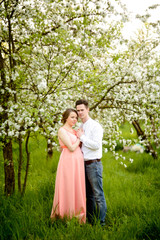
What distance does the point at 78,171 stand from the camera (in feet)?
12.3

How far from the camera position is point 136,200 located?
15.8 feet

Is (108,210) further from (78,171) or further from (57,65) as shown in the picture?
(57,65)

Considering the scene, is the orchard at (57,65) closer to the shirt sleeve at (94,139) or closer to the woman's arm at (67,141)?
the woman's arm at (67,141)

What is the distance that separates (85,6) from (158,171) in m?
5.30

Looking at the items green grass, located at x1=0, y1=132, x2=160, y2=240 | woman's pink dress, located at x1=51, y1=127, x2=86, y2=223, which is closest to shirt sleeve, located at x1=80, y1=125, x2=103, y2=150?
woman's pink dress, located at x1=51, y1=127, x2=86, y2=223

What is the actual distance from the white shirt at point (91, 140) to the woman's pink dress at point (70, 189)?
18cm

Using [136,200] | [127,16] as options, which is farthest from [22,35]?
[136,200]

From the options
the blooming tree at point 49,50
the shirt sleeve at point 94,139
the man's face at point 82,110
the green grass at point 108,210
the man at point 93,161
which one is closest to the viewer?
the green grass at point 108,210

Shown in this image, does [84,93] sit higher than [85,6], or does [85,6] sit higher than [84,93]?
[85,6]

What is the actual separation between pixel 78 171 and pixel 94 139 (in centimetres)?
59

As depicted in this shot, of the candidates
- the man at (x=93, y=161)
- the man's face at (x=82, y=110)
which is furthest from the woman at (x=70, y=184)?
the man's face at (x=82, y=110)

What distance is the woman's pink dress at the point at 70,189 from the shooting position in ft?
12.2

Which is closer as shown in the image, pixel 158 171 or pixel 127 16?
pixel 127 16

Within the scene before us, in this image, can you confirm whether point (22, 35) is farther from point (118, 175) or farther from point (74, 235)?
point (118, 175)
